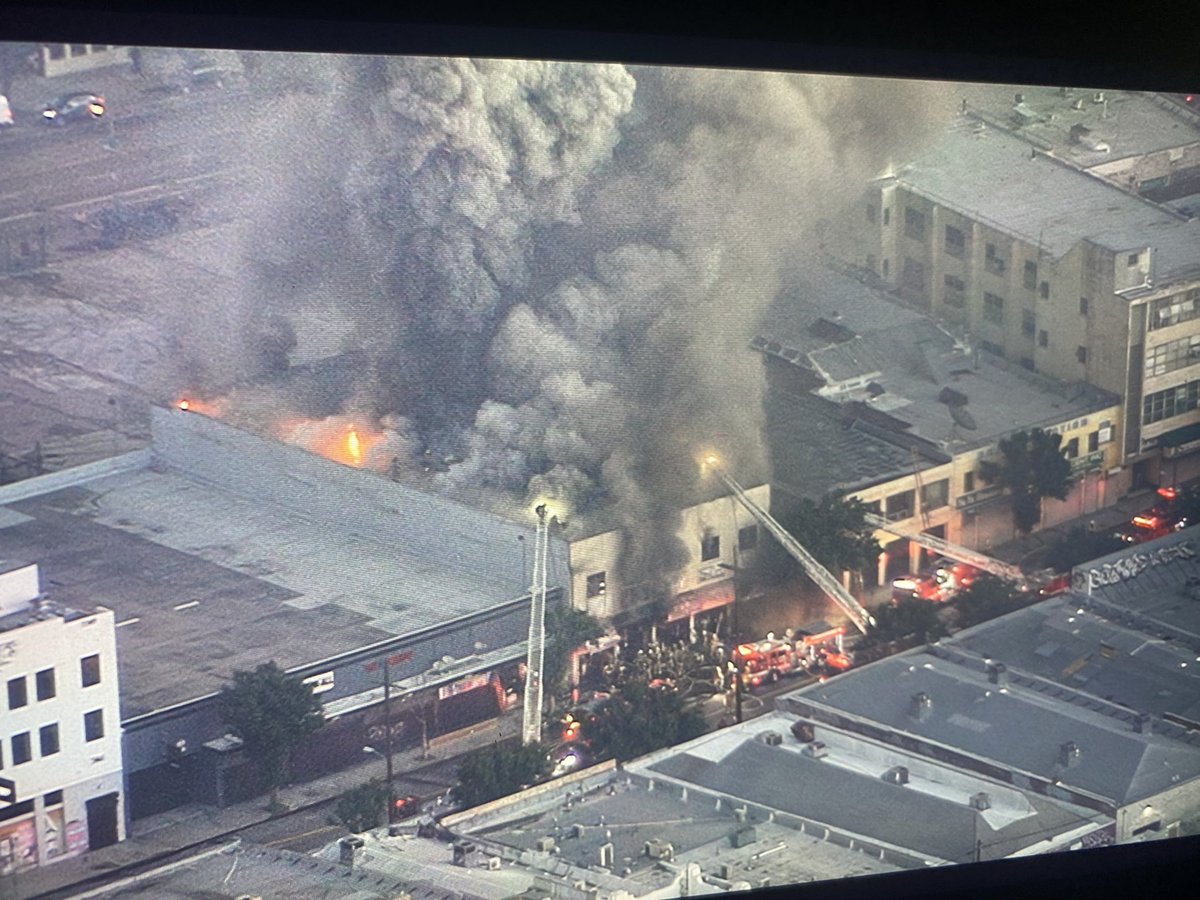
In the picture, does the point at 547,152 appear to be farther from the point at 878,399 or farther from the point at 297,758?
the point at 297,758

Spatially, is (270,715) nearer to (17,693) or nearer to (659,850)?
(17,693)

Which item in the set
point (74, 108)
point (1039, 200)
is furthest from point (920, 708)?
point (74, 108)

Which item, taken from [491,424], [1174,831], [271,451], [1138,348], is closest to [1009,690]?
[1174,831]

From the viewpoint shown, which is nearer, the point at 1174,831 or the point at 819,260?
the point at 819,260

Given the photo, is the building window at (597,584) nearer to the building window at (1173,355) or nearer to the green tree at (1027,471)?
the green tree at (1027,471)

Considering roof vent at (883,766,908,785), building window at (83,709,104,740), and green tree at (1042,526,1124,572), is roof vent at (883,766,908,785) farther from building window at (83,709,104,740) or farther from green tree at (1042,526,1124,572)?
building window at (83,709,104,740)

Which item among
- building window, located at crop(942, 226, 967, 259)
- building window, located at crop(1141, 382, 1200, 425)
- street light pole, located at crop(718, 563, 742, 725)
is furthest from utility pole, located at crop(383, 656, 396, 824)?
building window, located at crop(1141, 382, 1200, 425)
